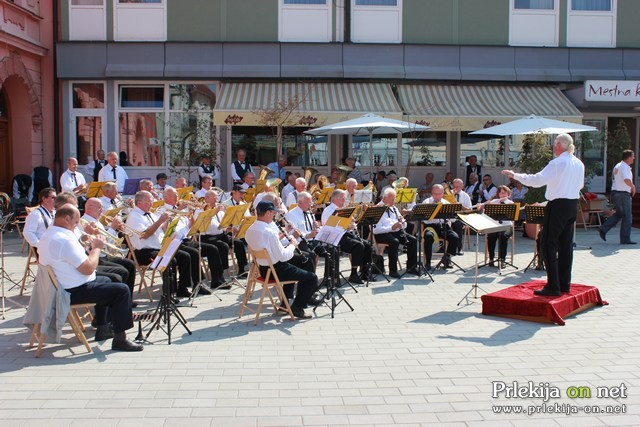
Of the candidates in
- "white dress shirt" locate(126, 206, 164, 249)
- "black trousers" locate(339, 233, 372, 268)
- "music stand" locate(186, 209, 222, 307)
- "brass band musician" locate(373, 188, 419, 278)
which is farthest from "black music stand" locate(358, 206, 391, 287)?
"white dress shirt" locate(126, 206, 164, 249)

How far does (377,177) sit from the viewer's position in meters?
15.6

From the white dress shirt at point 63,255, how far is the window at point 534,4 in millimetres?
15166

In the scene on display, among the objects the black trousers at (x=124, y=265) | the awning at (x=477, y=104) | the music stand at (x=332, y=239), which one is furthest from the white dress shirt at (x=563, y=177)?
the awning at (x=477, y=104)

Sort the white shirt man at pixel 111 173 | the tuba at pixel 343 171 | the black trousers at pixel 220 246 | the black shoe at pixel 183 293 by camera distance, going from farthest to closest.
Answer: the tuba at pixel 343 171
the white shirt man at pixel 111 173
the black trousers at pixel 220 246
the black shoe at pixel 183 293

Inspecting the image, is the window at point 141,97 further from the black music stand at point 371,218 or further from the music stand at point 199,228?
the black music stand at point 371,218

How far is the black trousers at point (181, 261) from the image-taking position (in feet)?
25.8

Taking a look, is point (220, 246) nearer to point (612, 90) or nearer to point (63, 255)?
point (63, 255)

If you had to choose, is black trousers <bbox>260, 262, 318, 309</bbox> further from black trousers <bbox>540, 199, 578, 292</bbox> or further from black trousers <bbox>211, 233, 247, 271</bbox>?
black trousers <bbox>540, 199, 578, 292</bbox>

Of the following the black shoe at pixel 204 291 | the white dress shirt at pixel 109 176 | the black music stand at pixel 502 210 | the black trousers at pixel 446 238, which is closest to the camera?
the black shoe at pixel 204 291

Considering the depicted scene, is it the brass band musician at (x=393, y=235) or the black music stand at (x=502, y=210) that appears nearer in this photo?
the black music stand at (x=502, y=210)

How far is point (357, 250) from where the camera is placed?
8758 mm

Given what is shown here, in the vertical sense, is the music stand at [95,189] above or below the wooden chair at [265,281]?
above

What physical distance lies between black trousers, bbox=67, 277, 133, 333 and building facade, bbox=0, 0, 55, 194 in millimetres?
11231

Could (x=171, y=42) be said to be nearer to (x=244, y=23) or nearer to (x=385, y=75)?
(x=244, y=23)
